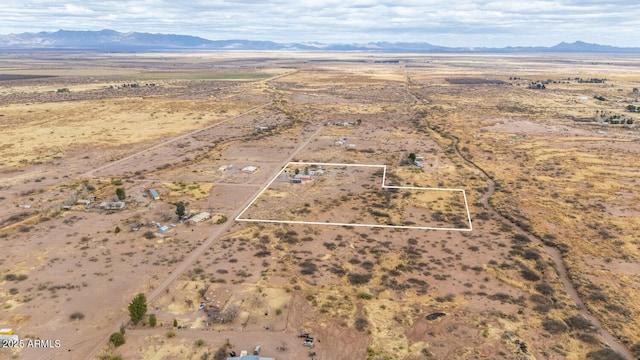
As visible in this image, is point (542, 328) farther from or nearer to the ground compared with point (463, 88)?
nearer to the ground

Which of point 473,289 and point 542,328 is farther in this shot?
point 473,289

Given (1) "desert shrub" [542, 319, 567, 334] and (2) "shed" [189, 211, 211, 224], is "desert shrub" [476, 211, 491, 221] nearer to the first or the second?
(1) "desert shrub" [542, 319, 567, 334]

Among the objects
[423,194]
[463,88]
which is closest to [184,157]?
Result: [423,194]

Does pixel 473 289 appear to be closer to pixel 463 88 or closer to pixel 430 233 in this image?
pixel 430 233

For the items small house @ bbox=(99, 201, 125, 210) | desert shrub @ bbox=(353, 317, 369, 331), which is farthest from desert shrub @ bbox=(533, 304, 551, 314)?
small house @ bbox=(99, 201, 125, 210)

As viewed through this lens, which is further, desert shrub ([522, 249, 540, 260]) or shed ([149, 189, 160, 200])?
shed ([149, 189, 160, 200])

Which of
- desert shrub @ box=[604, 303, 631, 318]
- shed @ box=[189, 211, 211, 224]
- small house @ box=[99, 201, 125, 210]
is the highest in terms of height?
small house @ box=[99, 201, 125, 210]
